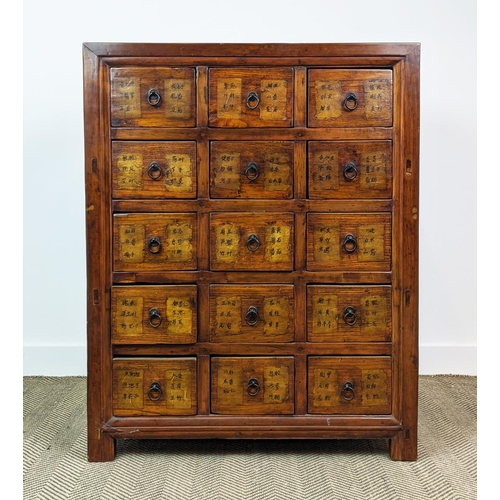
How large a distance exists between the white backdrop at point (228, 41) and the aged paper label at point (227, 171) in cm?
118

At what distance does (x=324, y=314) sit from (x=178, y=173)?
2.32ft

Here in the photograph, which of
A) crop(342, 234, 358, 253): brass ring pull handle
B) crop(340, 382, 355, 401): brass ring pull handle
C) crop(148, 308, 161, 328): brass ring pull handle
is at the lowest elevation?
crop(340, 382, 355, 401): brass ring pull handle

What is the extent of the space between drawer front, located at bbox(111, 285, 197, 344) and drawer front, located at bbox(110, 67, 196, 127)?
0.58 meters

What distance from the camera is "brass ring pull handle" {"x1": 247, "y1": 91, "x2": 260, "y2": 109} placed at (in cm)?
220

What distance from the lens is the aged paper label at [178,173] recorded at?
7.26ft

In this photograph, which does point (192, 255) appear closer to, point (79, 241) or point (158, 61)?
point (158, 61)

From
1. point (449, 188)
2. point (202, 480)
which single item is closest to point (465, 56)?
point (449, 188)

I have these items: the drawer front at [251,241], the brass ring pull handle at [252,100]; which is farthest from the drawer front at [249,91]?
the drawer front at [251,241]

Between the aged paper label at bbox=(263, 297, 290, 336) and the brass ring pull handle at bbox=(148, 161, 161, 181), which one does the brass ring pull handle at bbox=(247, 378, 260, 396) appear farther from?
the brass ring pull handle at bbox=(148, 161, 161, 181)

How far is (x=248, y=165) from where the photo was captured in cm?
222

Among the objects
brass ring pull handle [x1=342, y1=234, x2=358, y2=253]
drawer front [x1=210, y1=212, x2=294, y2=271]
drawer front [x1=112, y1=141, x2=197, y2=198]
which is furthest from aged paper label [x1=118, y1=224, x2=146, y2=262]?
brass ring pull handle [x1=342, y1=234, x2=358, y2=253]

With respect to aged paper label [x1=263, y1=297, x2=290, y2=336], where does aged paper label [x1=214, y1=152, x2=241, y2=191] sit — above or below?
above

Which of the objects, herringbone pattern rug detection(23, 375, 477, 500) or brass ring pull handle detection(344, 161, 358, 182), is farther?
brass ring pull handle detection(344, 161, 358, 182)

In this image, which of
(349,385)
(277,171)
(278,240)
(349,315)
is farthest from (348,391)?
(277,171)
